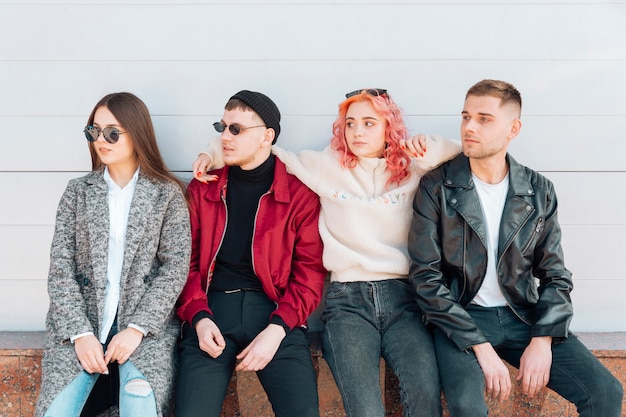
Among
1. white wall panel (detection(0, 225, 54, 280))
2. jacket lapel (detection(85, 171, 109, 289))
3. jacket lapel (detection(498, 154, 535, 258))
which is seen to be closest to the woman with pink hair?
jacket lapel (detection(498, 154, 535, 258))

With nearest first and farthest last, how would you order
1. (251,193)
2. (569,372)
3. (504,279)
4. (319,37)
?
Answer: (569,372) → (504,279) → (251,193) → (319,37)

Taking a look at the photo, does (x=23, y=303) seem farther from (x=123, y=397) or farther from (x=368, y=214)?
(x=368, y=214)

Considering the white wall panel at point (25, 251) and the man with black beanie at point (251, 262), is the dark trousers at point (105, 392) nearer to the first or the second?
the man with black beanie at point (251, 262)

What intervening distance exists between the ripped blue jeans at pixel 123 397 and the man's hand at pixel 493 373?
147 centimetres

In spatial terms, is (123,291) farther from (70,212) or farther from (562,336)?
(562,336)

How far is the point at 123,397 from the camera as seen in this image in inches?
109

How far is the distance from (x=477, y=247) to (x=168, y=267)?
4.93 feet

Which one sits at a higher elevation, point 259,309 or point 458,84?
point 458,84

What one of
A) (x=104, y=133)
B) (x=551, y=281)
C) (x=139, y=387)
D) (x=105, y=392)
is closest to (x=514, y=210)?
(x=551, y=281)

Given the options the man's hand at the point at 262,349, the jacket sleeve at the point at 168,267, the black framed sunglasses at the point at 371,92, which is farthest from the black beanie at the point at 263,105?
the man's hand at the point at 262,349

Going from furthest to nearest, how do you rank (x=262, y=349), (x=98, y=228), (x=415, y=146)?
(x=415, y=146), (x=98, y=228), (x=262, y=349)

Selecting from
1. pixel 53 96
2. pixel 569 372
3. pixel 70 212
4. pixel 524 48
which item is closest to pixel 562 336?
pixel 569 372

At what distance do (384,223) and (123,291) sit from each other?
1.32m

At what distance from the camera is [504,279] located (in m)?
3.03
